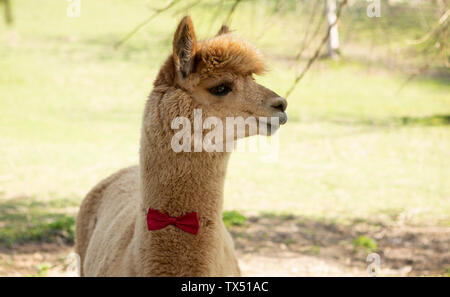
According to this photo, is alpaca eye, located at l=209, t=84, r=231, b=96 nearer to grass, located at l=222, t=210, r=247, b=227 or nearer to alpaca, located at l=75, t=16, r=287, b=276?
alpaca, located at l=75, t=16, r=287, b=276

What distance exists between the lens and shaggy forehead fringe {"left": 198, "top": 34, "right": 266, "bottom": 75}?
2.95 metres

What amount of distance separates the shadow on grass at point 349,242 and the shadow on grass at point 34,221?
5.86ft

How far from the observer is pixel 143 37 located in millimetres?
22266

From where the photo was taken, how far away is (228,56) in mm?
2955

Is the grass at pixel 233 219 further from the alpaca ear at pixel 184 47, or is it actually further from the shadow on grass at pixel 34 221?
the alpaca ear at pixel 184 47

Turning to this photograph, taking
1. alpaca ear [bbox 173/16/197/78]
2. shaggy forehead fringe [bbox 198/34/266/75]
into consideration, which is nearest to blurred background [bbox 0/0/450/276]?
shaggy forehead fringe [bbox 198/34/266/75]

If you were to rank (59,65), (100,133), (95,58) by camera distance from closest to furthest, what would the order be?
(100,133) < (59,65) < (95,58)

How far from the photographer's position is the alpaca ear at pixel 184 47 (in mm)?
2836

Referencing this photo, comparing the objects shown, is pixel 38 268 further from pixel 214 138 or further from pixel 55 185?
pixel 55 185

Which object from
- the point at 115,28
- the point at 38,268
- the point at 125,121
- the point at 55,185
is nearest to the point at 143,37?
the point at 115,28

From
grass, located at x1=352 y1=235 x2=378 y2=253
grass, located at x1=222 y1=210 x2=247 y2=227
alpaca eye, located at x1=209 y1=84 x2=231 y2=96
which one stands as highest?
alpaca eye, located at x1=209 y1=84 x2=231 y2=96

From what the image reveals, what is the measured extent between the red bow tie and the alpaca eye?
2.04 ft

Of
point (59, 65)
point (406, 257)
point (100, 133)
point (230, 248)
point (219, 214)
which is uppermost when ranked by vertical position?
point (59, 65)
